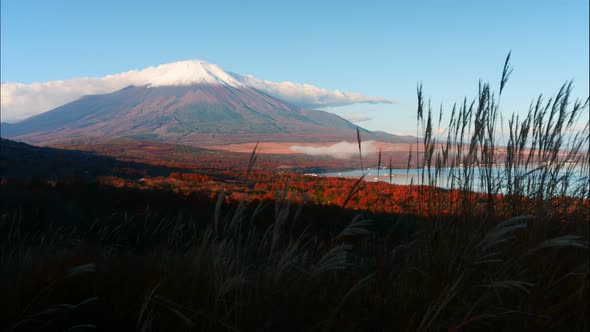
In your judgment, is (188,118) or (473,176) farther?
(188,118)

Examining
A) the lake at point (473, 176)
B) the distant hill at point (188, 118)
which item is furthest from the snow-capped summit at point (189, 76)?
the lake at point (473, 176)

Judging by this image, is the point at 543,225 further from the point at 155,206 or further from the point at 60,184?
the point at 60,184

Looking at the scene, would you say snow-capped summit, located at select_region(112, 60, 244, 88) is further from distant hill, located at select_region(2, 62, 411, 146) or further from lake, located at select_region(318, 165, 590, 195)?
lake, located at select_region(318, 165, 590, 195)

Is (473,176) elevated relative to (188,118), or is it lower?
lower

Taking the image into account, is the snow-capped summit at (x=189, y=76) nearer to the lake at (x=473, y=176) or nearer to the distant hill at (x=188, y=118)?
the distant hill at (x=188, y=118)

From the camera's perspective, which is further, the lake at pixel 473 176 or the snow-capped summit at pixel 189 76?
→ the snow-capped summit at pixel 189 76

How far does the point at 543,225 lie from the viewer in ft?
8.55

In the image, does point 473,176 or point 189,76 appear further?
point 189,76

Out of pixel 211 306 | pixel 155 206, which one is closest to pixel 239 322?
pixel 211 306

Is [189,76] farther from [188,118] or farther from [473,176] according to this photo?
[473,176]

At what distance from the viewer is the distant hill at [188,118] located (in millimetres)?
95312

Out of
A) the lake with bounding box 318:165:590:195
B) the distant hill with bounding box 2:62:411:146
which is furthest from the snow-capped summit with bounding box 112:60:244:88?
the lake with bounding box 318:165:590:195

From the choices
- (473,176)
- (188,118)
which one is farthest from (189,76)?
(473,176)

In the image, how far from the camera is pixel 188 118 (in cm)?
12169
